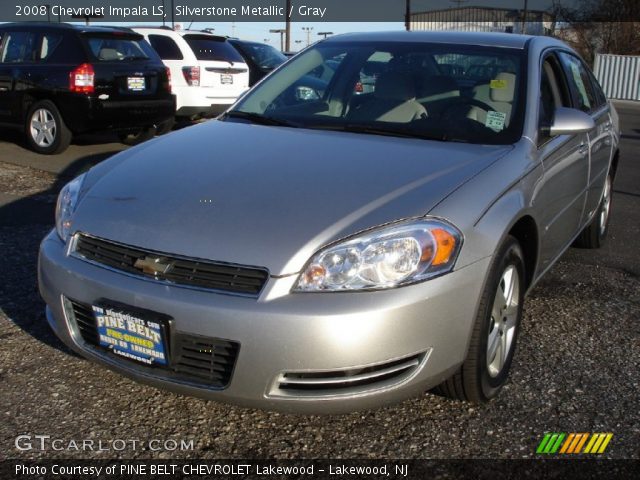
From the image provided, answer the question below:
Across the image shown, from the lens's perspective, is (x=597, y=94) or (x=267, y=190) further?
(x=597, y=94)

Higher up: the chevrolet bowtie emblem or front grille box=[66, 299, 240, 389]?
the chevrolet bowtie emblem

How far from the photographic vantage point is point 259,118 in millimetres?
3830

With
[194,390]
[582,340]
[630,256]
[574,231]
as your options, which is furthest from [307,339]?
[630,256]

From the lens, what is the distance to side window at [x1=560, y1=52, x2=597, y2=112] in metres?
4.36

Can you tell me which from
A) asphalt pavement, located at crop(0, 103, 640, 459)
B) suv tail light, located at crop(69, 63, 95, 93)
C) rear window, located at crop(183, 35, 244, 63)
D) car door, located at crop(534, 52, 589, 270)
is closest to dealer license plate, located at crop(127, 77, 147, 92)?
suv tail light, located at crop(69, 63, 95, 93)

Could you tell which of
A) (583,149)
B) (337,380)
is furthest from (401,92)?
(337,380)

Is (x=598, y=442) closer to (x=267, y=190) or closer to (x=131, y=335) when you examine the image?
(x=267, y=190)

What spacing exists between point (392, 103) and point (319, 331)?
1.77m

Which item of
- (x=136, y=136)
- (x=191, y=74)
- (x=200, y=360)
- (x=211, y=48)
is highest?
(x=211, y=48)

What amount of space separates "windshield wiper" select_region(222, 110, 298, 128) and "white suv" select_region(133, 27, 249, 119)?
7.03 meters

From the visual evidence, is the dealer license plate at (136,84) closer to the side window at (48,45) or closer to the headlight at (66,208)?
the side window at (48,45)

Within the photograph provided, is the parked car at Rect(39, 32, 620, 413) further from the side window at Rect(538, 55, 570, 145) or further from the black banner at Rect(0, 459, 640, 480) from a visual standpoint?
the black banner at Rect(0, 459, 640, 480)

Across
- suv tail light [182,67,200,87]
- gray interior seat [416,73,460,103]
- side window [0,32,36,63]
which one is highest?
gray interior seat [416,73,460,103]

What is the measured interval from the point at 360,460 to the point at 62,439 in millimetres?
1134
